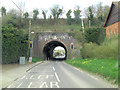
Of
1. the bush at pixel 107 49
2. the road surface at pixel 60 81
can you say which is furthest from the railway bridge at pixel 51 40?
the road surface at pixel 60 81

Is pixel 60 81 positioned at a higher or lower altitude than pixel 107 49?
lower

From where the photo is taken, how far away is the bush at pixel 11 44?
20.7 meters

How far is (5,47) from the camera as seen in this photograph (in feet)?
67.9

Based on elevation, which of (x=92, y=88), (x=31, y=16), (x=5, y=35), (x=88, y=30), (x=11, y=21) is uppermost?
(x=31, y=16)

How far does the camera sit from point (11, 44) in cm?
2211

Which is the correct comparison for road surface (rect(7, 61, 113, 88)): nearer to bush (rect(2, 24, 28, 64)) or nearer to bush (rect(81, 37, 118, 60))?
bush (rect(81, 37, 118, 60))

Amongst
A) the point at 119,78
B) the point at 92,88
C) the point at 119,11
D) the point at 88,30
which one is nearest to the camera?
the point at 92,88

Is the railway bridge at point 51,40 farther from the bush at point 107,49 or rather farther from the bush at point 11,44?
the bush at point 107,49

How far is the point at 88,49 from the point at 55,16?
37069 mm

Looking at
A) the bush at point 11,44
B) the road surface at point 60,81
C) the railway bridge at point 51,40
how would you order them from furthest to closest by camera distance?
the railway bridge at point 51,40 < the bush at point 11,44 < the road surface at point 60,81

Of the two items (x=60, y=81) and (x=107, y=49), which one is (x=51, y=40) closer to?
(x=107, y=49)

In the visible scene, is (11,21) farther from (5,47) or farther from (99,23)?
(99,23)

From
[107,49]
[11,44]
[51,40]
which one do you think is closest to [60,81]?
[107,49]

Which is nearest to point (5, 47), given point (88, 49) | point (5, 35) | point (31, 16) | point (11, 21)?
point (5, 35)
